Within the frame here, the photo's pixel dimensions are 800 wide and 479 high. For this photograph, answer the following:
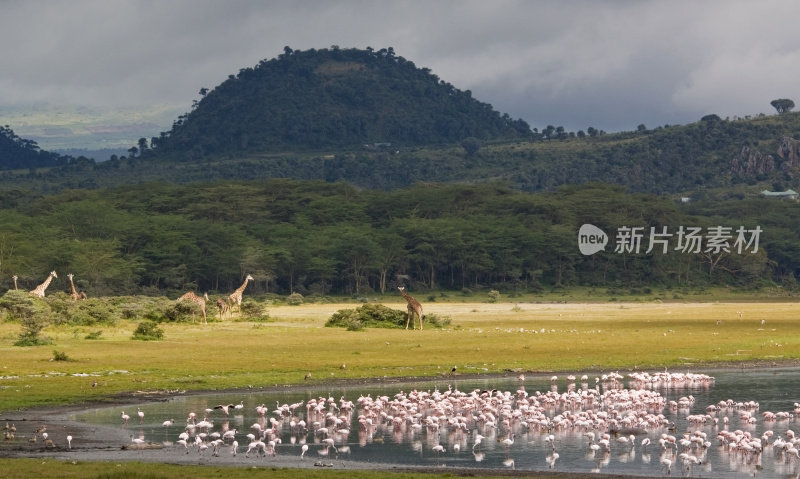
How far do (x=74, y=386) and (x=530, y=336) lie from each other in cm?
2331

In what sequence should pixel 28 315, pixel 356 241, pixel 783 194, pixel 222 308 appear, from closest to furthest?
1. pixel 28 315
2. pixel 222 308
3. pixel 356 241
4. pixel 783 194

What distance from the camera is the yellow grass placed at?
124 ft

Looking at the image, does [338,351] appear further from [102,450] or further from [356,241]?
[356,241]

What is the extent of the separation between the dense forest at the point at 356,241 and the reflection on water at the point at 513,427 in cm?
6154

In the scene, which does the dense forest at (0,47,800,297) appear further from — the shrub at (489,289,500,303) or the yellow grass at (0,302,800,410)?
the yellow grass at (0,302,800,410)

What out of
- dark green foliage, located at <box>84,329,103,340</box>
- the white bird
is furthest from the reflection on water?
dark green foliage, located at <box>84,329,103,340</box>

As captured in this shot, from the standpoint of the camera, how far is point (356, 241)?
108 metres

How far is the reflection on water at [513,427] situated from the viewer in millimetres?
24953

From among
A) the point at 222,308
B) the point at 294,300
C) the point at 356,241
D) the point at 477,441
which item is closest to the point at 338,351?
the point at 222,308

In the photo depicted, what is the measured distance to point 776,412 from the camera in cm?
3153

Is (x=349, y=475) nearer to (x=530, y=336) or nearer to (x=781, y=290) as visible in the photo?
(x=530, y=336)

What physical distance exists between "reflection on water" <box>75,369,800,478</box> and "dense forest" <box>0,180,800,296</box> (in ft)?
202

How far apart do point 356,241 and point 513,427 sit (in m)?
79.0

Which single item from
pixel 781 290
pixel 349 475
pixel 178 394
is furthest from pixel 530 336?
pixel 781 290
